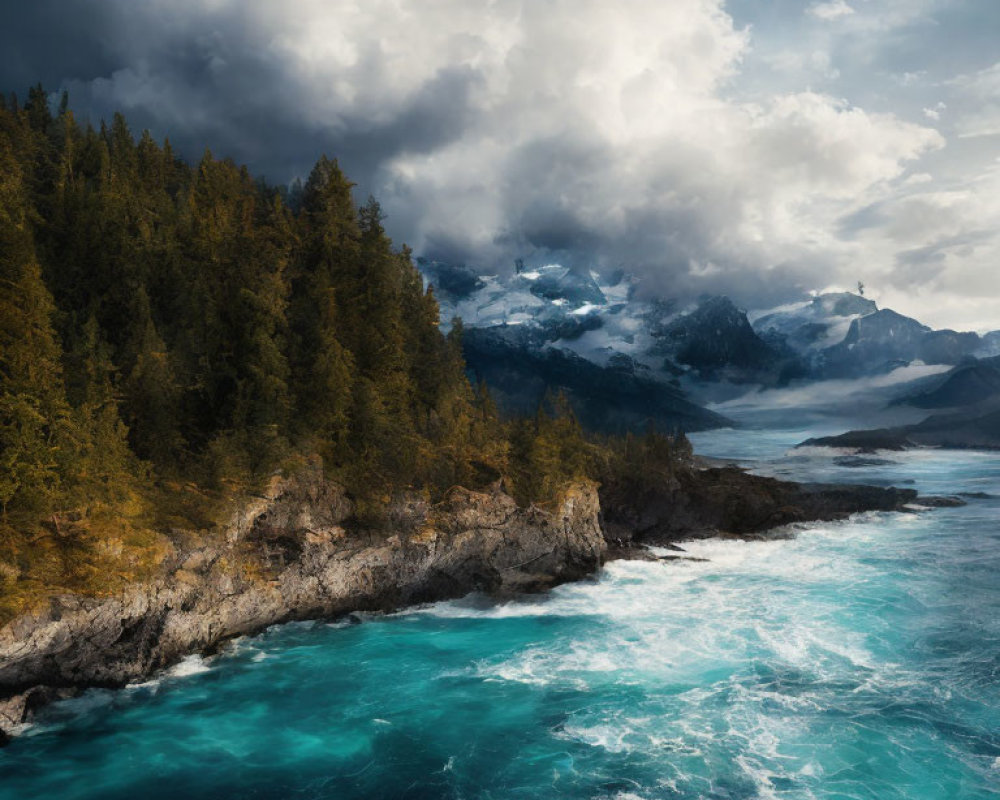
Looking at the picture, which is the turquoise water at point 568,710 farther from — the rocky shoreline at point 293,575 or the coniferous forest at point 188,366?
the coniferous forest at point 188,366

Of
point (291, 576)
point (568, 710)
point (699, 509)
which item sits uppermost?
point (291, 576)

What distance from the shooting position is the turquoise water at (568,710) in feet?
94.6

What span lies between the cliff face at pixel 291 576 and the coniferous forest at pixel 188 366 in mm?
1954

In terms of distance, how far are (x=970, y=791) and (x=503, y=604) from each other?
111 ft

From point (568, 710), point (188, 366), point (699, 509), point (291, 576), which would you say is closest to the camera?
point (568, 710)

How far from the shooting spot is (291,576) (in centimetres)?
4703

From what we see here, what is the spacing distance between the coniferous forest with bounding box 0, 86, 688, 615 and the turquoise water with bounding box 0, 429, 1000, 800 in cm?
843

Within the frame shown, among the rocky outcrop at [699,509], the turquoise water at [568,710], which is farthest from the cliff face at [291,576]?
the rocky outcrop at [699,509]

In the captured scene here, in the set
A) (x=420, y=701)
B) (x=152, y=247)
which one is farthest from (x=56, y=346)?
(x=420, y=701)

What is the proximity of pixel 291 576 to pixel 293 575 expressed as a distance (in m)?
0.16

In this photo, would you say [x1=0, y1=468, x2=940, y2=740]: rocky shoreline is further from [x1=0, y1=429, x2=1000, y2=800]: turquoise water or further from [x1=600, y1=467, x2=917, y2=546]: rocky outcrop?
[x1=600, y1=467, x2=917, y2=546]: rocky outcrop

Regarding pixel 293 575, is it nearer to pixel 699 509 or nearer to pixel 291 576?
pixel 291 576

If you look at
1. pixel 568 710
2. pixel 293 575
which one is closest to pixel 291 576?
pixel 293 575

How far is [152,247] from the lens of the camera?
160 ft
